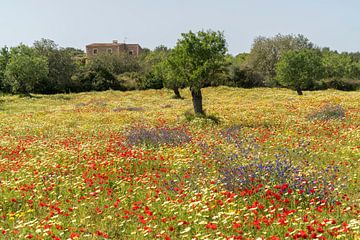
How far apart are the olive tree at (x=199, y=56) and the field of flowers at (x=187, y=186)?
18.9 feet

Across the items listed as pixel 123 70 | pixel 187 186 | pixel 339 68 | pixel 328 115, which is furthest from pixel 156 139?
pixel 339 68

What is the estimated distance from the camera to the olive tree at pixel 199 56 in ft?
77.1

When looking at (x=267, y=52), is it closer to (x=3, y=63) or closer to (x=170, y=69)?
(x=3, y=63)

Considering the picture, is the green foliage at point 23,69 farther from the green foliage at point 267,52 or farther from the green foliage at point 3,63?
the green foliage at point 267,52

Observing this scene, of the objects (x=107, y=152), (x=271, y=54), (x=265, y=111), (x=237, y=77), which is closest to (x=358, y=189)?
(x=107, y=152)

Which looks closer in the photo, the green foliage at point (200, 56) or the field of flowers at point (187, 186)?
the field of flowers at point (187, 186)

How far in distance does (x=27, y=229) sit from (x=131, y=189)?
111 inches

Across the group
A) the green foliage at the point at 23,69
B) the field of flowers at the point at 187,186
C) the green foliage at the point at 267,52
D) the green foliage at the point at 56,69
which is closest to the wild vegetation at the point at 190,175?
the field of flowers at the point at 187,186

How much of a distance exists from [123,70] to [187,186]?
74.7 metres

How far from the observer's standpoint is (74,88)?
6506 centimetres

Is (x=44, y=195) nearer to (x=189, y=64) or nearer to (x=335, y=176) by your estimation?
(x=335, y=176)

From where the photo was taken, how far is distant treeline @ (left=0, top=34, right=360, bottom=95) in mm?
50938

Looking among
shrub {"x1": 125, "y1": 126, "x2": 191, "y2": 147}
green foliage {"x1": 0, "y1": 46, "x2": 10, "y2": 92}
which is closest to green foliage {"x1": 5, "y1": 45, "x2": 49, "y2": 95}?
green foliage {"x1": 0, "y1": 46, "x2": 10, "y2": 92}

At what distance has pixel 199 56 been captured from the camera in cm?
Result: 2353
